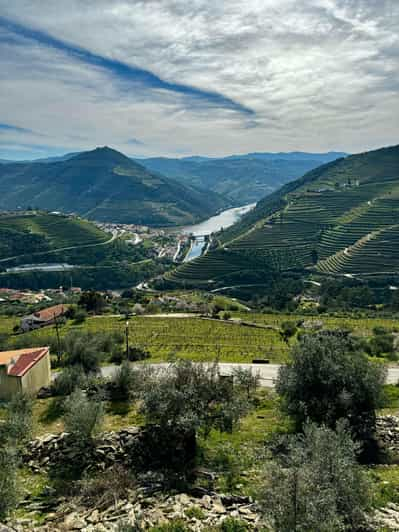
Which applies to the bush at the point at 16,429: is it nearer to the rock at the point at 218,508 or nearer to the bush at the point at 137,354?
the rock at the point at 218,508

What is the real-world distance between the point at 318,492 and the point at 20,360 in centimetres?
2510

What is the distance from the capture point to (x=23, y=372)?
1180 inches

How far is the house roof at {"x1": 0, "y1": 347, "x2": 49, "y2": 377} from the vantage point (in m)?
30.2

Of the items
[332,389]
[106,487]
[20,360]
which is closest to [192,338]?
[20,360]

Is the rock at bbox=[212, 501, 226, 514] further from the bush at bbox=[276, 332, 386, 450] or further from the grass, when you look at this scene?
the bush at bbox=[276, 332, 386, 450]

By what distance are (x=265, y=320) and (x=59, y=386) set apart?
1767 inches

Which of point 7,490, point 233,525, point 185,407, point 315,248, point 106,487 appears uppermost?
point 185,407

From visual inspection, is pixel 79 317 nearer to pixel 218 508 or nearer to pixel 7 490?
pixel 7 490

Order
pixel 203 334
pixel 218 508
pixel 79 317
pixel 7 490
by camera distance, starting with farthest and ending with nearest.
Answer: pixel 79 317, pixel 203 334, pixel 218 508, pixel 7 490

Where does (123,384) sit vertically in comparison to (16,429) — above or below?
below

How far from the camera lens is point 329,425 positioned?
22.8 metres

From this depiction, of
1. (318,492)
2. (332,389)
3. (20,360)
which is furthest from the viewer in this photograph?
(20,360)

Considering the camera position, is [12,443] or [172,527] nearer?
[172,527]

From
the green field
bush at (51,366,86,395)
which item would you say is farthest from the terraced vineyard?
bush at (51,366,86,395)
